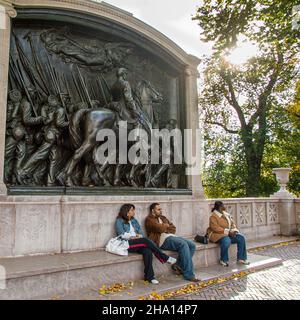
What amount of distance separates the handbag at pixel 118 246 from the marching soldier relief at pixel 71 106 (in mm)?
1477

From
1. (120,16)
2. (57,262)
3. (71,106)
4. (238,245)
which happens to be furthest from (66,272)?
(120,16)

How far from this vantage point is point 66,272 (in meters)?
4.87

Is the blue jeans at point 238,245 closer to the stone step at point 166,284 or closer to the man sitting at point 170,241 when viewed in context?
the stone step at point 166,284

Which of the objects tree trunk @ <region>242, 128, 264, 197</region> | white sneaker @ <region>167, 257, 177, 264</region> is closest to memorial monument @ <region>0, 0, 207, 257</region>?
white sneaker @ <region>167, 257, 177, 264</region>

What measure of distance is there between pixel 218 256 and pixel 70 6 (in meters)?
6.35

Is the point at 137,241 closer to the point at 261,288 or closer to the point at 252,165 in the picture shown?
the point at 261,288

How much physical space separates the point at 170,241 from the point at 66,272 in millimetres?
2168

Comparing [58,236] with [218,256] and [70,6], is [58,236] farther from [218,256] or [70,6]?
[70,6]

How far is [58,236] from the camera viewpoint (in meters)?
5.82

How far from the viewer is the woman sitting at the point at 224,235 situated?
7.06 m

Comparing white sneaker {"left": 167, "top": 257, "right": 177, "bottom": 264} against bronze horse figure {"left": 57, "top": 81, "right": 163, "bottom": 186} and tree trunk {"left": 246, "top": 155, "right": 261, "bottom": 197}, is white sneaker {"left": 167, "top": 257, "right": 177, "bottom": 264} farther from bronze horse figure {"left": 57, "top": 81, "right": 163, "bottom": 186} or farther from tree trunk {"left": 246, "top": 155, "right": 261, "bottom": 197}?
tree trunk {"left": 246, "top": 155, "right": 261, "bottom": 197}

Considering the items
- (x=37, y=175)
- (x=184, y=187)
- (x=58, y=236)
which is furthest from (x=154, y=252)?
(x=184, y=187)

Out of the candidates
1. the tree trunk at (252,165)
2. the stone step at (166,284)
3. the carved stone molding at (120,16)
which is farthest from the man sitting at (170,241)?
the tree trunk at (252,165)

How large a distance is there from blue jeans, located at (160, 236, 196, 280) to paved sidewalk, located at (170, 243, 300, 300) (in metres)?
0.46
